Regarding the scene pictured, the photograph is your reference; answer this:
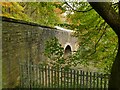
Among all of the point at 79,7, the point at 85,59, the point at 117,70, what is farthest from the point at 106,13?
the point at 85,59

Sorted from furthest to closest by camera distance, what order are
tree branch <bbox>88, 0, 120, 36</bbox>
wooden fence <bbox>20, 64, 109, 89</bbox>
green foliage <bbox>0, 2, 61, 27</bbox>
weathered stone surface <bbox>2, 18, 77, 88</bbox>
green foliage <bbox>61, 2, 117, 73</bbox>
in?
green foliage <bbox>0, 2, 61, 27</bbox> → wooden fence <bbox>20, 64, 109, 89</bbox> → green foliage <bbox>61, 2, 117, 73</bbox> → weathered stone surface <bbox>2, 18, 77, 88</bbox> → tree branch <bbox>88, 0, 120, 36</bbox>

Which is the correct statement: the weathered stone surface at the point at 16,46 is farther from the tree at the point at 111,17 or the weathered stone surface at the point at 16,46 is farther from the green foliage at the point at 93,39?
the tree at the point at 111,17

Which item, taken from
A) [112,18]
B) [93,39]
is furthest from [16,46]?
[112,18]

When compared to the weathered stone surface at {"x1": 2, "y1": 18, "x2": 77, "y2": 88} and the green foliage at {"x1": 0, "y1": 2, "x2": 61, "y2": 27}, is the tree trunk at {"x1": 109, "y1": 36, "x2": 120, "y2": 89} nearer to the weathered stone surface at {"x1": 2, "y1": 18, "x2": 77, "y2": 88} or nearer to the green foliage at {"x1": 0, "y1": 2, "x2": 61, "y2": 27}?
the weathered stone surface at {"x1": 2, "y1": 18, "x2": 77, "y2": 88}

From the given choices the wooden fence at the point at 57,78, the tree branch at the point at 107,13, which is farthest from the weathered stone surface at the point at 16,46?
the tree branch at the point at 107,13

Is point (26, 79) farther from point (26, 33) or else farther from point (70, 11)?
point (70, 11)

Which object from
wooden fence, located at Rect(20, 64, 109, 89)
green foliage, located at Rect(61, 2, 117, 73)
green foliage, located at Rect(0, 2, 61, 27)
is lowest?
wooden fence, located at Rect(20, 64, 109, 89)

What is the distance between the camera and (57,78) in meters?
8.39

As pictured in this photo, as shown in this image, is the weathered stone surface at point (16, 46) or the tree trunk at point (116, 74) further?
the weathered stone surface at point (16, 46)

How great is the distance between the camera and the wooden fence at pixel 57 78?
770cm

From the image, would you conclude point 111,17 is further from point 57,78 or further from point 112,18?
point 57,78

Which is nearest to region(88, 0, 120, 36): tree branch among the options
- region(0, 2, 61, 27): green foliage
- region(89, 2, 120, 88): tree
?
region(89, 2, 120, 88): tree

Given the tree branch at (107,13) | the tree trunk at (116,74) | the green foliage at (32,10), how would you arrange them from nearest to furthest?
the tree branch at (107,13) < the tree trunk at (116,74) < the green foliage at (32,10)

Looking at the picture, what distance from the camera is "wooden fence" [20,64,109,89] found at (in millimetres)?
7696
